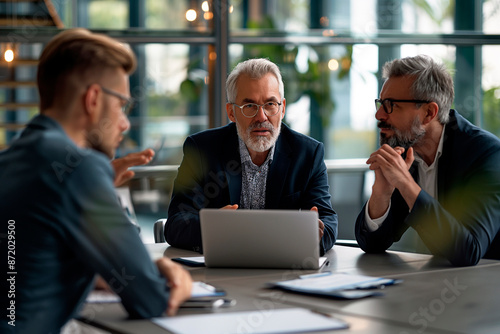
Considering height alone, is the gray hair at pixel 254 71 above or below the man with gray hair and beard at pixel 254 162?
above

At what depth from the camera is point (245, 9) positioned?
5875 millimetres

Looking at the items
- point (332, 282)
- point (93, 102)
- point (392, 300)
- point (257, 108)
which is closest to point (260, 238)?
point (332, 282)

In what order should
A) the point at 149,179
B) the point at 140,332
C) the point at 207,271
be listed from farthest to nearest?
the point at 149,179 → the point at 207,271 → the point at 140,332

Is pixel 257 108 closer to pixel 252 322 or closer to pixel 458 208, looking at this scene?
pixel 458 208

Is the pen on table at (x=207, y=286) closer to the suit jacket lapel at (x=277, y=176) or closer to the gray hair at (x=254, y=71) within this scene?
the suit jacket lapel at (x=277, y=176)

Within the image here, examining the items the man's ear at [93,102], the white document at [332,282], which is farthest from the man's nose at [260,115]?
the man's ear at [93,102]

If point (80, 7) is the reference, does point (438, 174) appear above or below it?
below

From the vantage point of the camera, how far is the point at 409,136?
2828 mm

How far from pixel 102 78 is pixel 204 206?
4.53 ft

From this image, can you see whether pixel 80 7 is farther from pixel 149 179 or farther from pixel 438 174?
pixel 438 174

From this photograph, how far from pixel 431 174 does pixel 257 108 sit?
843mm

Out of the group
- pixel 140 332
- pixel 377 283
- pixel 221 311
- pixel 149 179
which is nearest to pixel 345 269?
pixel 377 283

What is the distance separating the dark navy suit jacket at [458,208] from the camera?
2.33 m

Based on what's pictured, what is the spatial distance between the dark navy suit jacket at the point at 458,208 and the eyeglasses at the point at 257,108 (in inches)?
26.4
